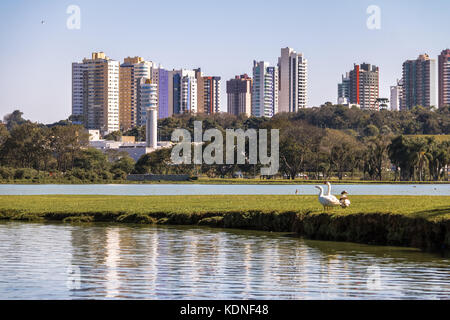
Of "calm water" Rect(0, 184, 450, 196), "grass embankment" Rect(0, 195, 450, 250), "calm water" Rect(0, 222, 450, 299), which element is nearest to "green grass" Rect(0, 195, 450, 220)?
"grass embankment" Rect(0, 195, 450, 250)

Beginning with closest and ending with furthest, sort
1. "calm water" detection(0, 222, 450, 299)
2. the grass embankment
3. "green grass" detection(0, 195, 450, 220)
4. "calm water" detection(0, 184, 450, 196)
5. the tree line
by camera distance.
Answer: "calm water" detection(0, 222, 450, 299) → the grass embankment → "green grass" detection(0, 195, 450, 220) → "calm water" detection(0, 184, 450, 196) → the tree line

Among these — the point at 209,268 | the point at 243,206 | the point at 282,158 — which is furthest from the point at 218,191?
the point at 209,268

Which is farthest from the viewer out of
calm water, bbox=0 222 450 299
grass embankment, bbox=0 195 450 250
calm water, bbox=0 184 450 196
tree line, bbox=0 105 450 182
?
tree line, bbox=0 105 450 182

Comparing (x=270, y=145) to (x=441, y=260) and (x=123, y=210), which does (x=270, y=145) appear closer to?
(x=123, y=210)

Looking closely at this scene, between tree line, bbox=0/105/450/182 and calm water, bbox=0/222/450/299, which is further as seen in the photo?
tree line, bbox=0/105/450/182

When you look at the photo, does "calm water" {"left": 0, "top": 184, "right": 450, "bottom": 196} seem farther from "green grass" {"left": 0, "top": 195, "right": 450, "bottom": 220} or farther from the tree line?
the tree line

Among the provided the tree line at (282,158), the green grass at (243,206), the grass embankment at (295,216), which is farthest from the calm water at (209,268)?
the tree line at (282,158)

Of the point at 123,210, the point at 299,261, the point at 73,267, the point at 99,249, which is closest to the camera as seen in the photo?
the point at 73,267
